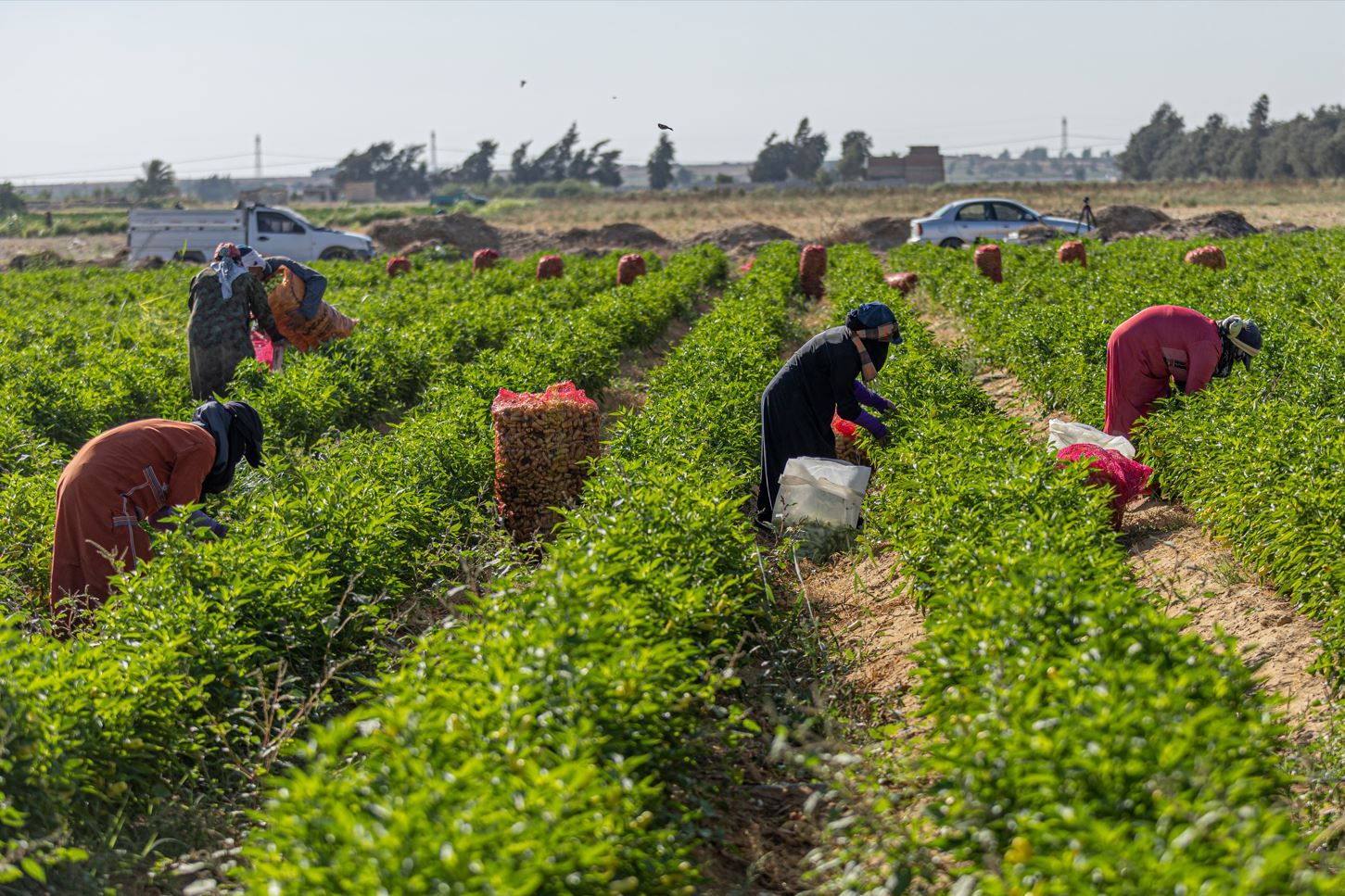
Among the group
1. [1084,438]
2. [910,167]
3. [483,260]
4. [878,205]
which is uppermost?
[910,167]

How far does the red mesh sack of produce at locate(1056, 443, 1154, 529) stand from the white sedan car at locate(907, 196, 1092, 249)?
19.1m

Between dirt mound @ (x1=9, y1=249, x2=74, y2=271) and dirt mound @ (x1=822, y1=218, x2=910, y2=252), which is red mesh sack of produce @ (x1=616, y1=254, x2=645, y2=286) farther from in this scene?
dirt mound @ (x1=9, y1=249, x2=74, y2=271)

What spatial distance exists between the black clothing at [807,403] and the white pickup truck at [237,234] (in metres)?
22.5

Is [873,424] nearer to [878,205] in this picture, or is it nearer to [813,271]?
[813,271]

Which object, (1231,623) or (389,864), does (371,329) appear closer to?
(1231,623)

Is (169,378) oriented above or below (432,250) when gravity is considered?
below

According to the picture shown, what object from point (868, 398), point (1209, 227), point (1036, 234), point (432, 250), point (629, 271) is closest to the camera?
point (868, 398)

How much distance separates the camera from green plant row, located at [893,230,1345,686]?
527 centimetres

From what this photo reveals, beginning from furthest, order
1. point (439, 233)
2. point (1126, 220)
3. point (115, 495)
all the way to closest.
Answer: point (439, 233)
point (1126, 220)
point (115, 495)

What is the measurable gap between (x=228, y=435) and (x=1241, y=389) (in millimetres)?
5552

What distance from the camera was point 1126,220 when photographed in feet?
113

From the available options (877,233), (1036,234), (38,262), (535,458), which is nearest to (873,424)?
(535,458)

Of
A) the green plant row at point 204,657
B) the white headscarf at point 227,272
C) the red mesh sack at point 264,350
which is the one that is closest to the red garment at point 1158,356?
the green plant row at point 204,657

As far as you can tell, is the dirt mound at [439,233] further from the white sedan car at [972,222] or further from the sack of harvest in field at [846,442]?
the sack of harvest in field at [846,442]
